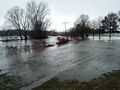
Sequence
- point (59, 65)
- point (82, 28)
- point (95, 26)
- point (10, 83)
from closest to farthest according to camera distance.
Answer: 1. point (10, 83)
2. point (59, 65)
3. point (82, 28)
4. point (95, 26)

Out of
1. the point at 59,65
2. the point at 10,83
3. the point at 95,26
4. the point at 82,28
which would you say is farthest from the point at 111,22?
the point at 10,83

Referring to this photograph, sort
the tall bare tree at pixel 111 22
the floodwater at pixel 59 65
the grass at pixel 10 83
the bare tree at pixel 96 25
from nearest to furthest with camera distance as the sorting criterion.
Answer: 1. the grass at pixel 10 83
2. the floodwater at pixel 59 65
3. the tall bare tree at pixel 111 22
4. the bare tree at pixel 96 25

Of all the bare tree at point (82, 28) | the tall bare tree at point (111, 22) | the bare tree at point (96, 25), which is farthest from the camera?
the bare tree at point (96, 25)

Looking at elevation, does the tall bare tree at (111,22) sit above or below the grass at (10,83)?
above

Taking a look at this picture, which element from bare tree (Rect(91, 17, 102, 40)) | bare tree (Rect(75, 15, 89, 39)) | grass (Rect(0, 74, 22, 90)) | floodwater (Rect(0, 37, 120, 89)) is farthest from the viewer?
bare tree (Rect(91, 17, 102, 40))

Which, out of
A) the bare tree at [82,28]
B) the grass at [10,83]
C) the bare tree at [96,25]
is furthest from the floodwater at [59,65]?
the bare tree at [96,25]

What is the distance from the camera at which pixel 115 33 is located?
80625 millimetres

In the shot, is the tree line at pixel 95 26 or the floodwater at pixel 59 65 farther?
the tree line at pixel 95 26

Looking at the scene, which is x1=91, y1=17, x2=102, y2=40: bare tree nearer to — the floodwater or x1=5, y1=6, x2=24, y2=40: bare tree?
x1=5, y1=6, x2=24, y2=40: bare tree

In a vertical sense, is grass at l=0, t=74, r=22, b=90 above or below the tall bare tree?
below

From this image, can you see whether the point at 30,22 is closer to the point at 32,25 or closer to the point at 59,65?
the point at 32,25

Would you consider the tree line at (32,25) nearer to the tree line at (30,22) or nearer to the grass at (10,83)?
the tree line at (30,22)

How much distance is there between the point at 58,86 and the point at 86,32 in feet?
181

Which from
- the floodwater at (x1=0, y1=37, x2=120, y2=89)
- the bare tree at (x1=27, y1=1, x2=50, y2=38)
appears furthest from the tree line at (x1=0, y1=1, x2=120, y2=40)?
the floodwater at (x1=0, y1=37, x2=120, y2=89)
